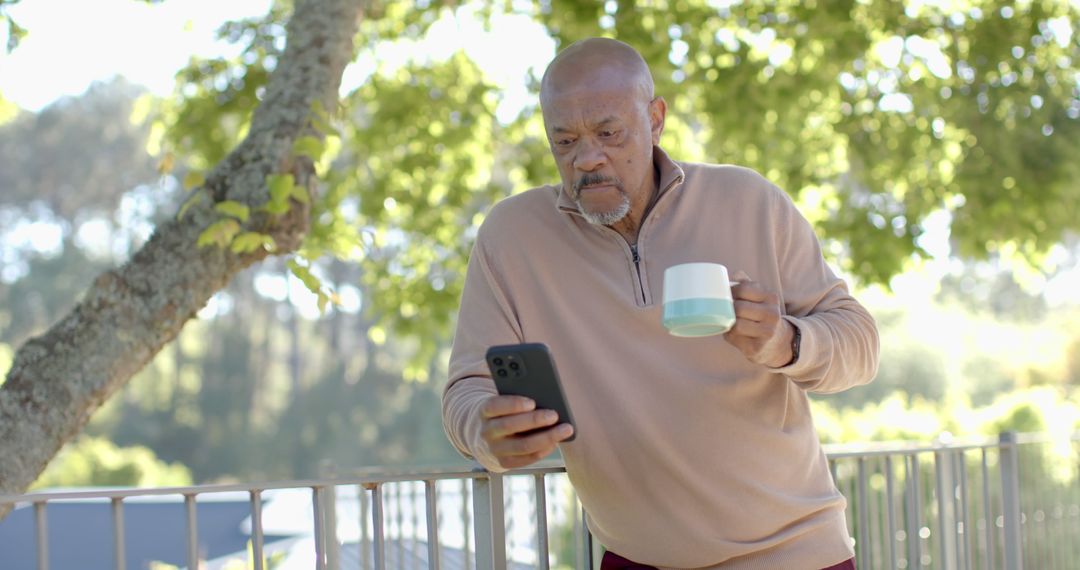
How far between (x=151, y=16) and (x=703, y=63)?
3.13m

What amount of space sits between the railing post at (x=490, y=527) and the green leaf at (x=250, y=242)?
1.45 metres

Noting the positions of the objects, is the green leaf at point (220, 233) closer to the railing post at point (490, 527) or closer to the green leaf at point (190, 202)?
the green leaf at point (190, 202)

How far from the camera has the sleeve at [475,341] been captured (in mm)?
2098

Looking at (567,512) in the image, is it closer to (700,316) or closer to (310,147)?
(310,147)

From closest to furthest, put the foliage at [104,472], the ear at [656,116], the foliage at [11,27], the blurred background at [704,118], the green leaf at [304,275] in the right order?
the ear at [656,116], the green leaf at [304,275], the foliage at [11,27], the blurred background at [704,118], the foliage at [104,472]

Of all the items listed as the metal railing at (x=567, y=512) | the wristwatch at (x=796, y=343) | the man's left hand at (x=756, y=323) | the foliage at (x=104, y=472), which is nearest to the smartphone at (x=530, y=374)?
the man's left hand at (x=756, y=323)

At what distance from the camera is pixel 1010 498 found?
4.75 m

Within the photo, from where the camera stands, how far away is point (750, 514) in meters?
2.15

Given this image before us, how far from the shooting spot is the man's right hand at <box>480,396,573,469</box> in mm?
1855

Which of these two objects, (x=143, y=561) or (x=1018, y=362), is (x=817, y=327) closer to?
(x=143, y=561)

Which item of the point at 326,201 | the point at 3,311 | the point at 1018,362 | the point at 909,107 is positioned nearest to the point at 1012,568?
the point at 909,107

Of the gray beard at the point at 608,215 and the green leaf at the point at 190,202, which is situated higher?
the green leaf at the point at 190,202

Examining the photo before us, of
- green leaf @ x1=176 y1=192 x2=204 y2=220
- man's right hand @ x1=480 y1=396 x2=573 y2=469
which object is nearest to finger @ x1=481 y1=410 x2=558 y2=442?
man's right hand @ x1=480 y1=396 x2=573 y2=469

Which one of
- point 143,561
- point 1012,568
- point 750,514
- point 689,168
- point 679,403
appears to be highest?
point 689,168
